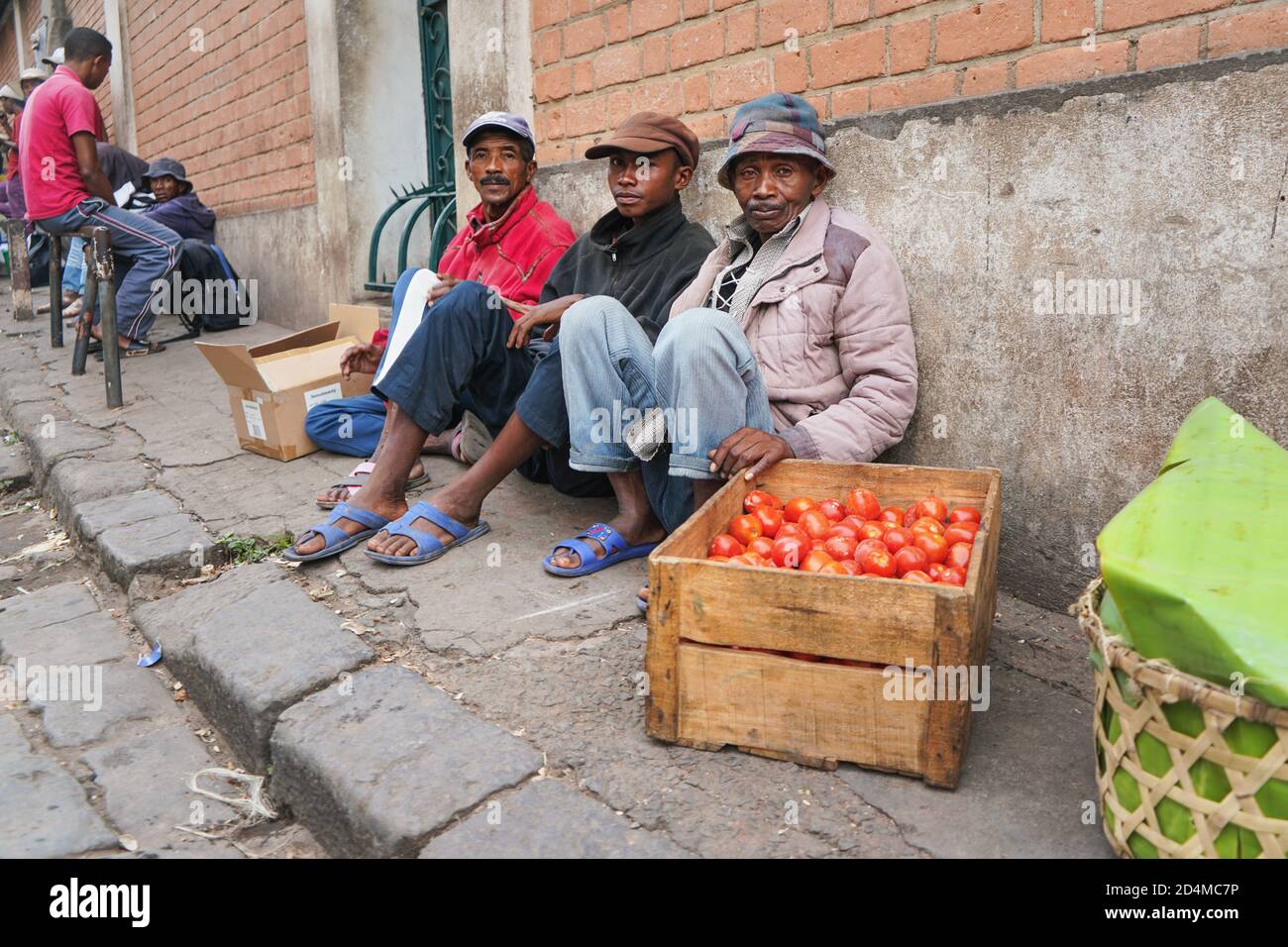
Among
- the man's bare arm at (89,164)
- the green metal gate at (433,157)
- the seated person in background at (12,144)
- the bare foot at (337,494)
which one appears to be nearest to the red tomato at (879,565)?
the bare foot at (337,494)

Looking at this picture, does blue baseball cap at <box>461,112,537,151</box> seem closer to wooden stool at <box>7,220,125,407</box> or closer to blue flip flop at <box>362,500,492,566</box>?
blue flip flop at <box>362,500,492,566</box>

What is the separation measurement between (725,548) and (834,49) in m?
1.66

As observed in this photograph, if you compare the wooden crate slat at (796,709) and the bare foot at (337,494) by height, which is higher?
the bare foot at (337,494)

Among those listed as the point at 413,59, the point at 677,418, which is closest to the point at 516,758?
the point at 677,418

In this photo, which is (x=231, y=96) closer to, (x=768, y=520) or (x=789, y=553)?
(x=768, y=520)

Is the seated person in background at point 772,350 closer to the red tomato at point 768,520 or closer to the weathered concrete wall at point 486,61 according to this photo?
the red tomato at point 768,520

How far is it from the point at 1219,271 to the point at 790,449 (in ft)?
3.40

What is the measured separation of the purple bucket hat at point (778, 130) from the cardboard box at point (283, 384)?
2.08 metres

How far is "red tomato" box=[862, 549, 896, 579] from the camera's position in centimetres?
210

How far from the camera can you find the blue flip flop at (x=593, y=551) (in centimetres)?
289

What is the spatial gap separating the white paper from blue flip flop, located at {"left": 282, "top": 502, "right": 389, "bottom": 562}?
45.8 inches

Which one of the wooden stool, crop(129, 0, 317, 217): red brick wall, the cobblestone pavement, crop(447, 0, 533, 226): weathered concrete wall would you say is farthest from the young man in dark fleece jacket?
crop(129, 0, 317, 217): red brick wall

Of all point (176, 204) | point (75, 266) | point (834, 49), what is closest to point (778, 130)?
point (834, 49)

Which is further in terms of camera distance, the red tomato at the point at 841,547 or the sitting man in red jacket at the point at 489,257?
the sitting man in red jacket at the point at 489,257
